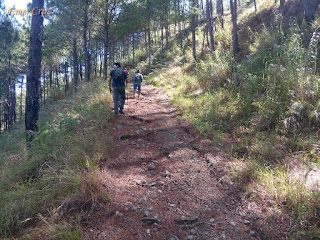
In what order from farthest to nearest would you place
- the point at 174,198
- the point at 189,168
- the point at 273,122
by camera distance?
the point at 273,122 < the point at 189,168 < the point at 174,198

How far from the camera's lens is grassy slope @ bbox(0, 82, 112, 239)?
9.66 feet

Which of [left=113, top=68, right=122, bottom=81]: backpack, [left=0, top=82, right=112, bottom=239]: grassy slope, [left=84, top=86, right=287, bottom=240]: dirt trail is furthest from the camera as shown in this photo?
[left=113, top=68, right=122, bottom=81]: backpack

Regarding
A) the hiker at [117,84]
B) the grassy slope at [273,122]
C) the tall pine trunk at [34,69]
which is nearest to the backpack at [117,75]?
the hiker at [117,84]

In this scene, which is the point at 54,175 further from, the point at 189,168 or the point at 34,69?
the point at 34,69

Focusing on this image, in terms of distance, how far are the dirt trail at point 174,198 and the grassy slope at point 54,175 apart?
0.32 metres

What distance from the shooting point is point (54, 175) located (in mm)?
3578

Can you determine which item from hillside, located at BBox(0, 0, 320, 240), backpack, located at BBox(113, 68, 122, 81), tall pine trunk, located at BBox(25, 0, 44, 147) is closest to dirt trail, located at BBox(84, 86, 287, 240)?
hillside, located at BBox(0, 0, 320, 240)

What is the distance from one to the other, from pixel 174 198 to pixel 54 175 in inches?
79.7

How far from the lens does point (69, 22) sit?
18.6m

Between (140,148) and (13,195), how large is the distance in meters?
2.55

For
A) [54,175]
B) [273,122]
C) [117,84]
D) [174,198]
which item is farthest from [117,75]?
[174,198]

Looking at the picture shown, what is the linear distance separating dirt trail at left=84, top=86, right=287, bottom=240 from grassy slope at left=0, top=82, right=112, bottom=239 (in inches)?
12.7

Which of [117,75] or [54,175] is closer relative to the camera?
[54,175]

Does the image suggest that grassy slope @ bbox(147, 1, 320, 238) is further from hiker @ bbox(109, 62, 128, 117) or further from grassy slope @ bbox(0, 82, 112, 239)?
grassy slope @ bbox(0, 82, 112, 239)
